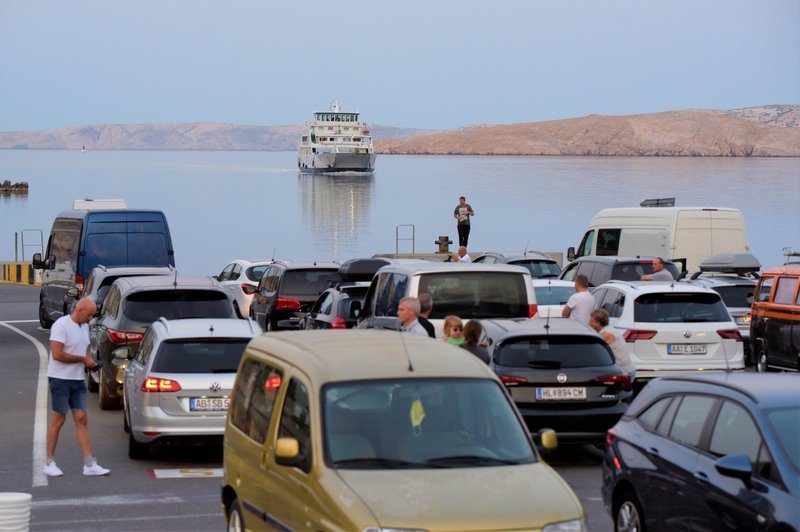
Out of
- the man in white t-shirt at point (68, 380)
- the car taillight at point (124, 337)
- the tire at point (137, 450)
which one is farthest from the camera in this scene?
the car taillight at point (124, 337)

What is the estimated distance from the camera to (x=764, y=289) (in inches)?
801

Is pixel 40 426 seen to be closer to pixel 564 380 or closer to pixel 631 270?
pixel 564 380

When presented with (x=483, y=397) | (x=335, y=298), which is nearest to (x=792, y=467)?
(x=483, y=397)

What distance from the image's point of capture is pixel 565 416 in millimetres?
12938

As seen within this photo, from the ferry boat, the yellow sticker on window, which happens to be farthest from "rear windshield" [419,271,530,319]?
the ferry boat

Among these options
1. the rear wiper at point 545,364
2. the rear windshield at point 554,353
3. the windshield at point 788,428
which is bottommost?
the rear wiper at point 545,364

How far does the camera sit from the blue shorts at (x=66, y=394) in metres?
12.6

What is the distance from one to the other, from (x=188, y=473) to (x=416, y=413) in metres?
5.68

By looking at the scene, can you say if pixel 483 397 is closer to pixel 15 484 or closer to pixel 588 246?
pixel 15 484

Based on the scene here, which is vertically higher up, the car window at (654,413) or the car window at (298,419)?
the car window at (298,419)

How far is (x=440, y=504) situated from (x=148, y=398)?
6.69 m

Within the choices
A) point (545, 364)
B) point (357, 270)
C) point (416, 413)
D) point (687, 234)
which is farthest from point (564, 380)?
point (687, 234)

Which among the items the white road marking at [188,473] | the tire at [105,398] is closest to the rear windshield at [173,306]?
the tire at [105,398]

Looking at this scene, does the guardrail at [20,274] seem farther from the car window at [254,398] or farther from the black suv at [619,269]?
the car window at [254,398]
